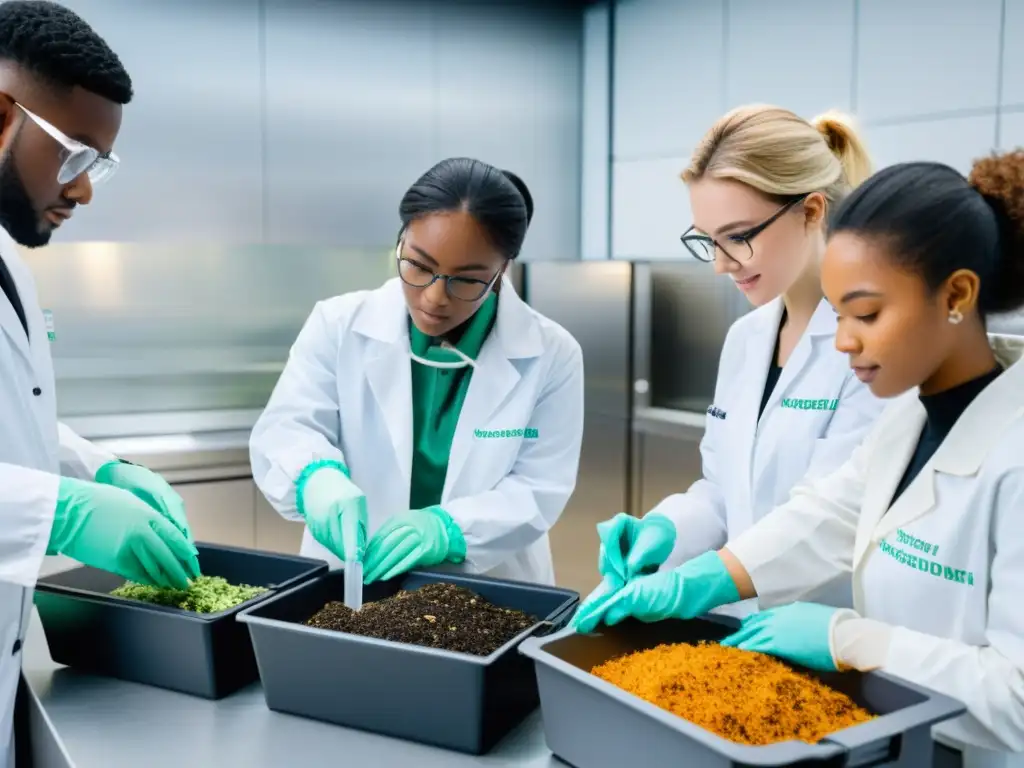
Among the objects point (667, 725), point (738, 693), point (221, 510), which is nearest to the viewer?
point (667, 725)

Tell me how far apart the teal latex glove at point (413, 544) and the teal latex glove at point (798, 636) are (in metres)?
0.58

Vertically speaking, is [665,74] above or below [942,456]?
above

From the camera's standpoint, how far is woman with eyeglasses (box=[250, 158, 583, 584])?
177cm

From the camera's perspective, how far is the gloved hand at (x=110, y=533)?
132 centimetres

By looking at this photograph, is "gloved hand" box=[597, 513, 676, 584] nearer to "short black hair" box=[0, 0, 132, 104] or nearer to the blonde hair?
the blonde hair

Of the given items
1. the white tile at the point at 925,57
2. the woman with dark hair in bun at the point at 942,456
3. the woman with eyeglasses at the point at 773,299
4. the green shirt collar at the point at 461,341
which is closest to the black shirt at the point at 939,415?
the woman with dark hair in bun at the point at 942,456

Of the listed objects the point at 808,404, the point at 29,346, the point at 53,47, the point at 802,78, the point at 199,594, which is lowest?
the point at 199,594

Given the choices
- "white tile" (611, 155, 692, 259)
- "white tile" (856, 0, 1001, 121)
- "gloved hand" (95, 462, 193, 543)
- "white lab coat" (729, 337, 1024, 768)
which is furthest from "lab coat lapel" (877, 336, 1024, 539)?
"white tile" (611, 155, 692, 259)

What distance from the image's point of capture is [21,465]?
1429mm

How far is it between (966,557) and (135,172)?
3.17 m

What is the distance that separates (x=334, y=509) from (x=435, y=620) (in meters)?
0.40

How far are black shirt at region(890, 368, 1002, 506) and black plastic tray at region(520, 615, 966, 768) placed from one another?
1.00ft

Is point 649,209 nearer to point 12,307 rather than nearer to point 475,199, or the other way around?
point 475,199

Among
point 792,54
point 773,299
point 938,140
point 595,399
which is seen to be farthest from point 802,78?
point 773,299
